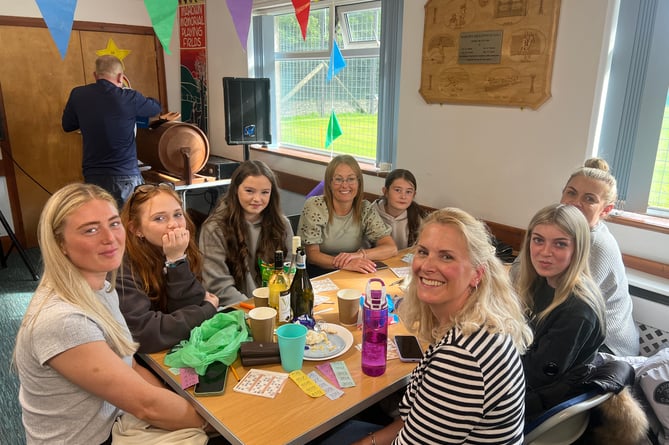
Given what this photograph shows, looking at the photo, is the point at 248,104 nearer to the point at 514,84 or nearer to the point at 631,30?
the point at 514,84

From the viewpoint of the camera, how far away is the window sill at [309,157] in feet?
12.0

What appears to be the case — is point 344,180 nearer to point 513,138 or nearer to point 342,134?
point 513,138

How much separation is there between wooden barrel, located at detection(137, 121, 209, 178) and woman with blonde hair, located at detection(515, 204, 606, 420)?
2970 mm

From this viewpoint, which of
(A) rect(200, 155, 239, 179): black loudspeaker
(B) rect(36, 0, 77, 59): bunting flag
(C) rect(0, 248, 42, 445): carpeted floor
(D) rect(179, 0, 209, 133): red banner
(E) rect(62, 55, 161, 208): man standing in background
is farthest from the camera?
(D) rect(179, 0, 209, 133): red banner

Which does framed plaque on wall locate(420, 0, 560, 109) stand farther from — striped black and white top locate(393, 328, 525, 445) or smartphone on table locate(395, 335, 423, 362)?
striped black and white top locate(393, 328, 525, 445)

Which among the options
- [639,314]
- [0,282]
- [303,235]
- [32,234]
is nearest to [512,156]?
[639,314]

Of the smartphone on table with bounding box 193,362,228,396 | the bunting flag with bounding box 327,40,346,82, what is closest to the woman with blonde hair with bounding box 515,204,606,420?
the smartphone on table with bounding box 193,362,228,396

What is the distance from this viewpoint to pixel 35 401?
4.08 feet

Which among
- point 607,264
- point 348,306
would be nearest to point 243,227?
point 348,306

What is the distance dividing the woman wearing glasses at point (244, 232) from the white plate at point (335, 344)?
1.97 ft

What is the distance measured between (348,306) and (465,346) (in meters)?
0.71

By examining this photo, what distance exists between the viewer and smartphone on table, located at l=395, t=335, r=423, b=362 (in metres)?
1.53

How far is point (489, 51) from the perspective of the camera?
2.78 m

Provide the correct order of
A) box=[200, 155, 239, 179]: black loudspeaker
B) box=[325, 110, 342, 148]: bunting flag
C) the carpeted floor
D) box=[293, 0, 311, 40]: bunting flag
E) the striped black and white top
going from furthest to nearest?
box=[200, 155, 239, 179]: black loudspeaker < box=[325, 110, 342, 148]: bunting flag < box=[293, 0, 311, 40]: bunting flag < the carpeted floor < the striped black and white top
